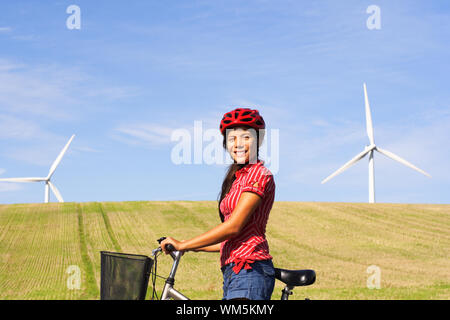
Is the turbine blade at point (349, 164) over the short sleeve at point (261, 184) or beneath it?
beneath

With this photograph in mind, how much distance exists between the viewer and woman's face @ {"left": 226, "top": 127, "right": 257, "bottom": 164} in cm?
355

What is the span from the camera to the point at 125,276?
347 centimetres

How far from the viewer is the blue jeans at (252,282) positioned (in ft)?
10.5

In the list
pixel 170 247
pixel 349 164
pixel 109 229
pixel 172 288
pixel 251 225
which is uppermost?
pixel 251 225

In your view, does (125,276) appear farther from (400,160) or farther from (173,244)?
(400,160)

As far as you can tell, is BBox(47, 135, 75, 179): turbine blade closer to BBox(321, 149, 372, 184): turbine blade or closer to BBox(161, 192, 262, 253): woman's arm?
BBox(321, 149, 372, 184): turbine blade

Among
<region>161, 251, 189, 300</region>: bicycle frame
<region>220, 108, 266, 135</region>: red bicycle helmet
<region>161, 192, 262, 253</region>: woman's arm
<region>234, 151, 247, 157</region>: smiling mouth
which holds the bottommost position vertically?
<region>161, 251, 189, 300</region>: bicycle frame

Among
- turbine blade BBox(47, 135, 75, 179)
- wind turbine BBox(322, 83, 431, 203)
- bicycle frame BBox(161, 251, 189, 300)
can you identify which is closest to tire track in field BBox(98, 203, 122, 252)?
turbine blade BBox(47, 135, 75, 179)

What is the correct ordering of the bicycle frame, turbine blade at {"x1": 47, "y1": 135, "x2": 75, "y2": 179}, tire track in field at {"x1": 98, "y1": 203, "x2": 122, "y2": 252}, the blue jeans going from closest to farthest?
the blue jeans < the bicycle frame < tire track in field at {"x1": 98, "y1": 203, "x2": 122, "y2": 252} < turbine blade at {"x1": 47, "y1": 135, "x2": 75, "y2": 179}

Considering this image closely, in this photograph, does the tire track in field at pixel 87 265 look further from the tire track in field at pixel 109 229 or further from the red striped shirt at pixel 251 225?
the red striped shirt at pixel 251 225

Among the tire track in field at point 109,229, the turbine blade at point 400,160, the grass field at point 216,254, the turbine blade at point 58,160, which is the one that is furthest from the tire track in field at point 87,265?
the turbine blade at point 400,160

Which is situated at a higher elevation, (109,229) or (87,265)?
(87,265)

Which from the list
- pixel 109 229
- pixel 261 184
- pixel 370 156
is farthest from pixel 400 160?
pixel 261 184

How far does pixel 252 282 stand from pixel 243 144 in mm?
911
